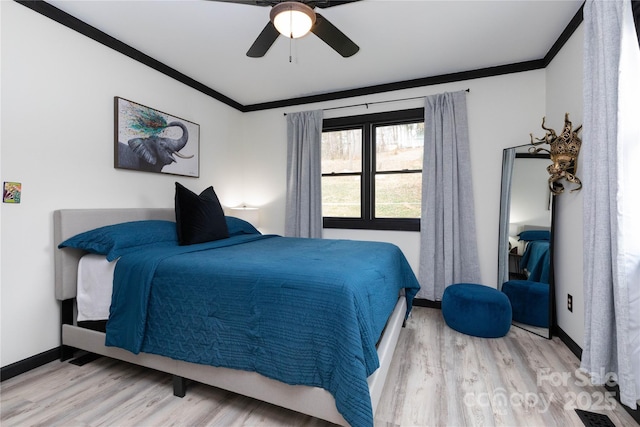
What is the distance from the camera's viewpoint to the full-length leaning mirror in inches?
104

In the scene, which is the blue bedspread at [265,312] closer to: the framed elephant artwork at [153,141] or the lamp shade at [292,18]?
the framed elephant artwork at [153,141]

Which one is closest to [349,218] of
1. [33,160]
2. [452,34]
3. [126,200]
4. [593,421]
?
[452,34]

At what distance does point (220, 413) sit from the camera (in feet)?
5.35

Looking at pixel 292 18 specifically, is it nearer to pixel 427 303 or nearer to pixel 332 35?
pixel 332 35

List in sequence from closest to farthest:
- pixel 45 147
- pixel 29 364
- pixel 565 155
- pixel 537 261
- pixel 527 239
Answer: pixel 29 364, pixel 45 147, pixel 565 155, pixel 537 261, pixel 527 239

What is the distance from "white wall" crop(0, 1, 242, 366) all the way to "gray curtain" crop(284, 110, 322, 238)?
1735 mm

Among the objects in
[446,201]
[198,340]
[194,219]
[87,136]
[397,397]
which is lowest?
[397,397]

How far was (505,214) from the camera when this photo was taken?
9.78 feet

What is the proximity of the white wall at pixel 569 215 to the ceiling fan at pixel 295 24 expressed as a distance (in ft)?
5.85

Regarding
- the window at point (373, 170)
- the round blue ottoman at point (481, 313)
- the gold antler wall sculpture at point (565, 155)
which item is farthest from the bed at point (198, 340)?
the gold antler wall sculpture at point (565, 155)

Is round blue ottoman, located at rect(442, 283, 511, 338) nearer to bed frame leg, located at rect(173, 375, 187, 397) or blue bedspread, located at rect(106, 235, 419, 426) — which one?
blue bedspread, located at rect(106, 235, 419, 426)

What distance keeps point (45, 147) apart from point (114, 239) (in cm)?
87

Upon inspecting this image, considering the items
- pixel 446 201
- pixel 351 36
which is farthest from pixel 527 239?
pixel 351 36

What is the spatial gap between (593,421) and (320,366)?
57.6 inches
